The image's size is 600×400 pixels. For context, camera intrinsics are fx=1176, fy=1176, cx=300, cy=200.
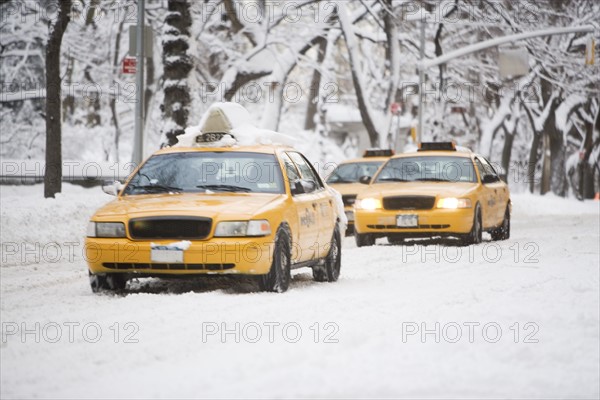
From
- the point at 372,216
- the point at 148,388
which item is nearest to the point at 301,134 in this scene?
the point at 372,216

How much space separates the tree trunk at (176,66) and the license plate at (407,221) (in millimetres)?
5876

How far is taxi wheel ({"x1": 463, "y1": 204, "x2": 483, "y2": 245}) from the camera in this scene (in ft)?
58.3

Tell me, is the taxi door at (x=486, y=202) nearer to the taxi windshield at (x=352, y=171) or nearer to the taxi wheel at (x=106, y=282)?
the taxi windshield at (x=352, y=171)

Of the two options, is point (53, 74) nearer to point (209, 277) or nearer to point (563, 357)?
point (209, 277)

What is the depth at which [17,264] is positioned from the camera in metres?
14.8

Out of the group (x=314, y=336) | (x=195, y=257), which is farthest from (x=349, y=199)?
(x=314, y=336)

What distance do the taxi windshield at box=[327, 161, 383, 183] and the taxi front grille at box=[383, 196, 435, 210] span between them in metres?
5.26

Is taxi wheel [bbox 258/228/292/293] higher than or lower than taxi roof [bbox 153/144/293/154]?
lower

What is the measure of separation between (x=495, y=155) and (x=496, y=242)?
56.1 metres

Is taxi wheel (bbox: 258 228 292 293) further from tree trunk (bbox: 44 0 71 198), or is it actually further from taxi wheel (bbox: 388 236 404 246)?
tree trunk (bbox: 44 0 71 198)

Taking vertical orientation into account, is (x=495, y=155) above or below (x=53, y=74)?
below

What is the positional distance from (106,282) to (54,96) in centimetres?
1261

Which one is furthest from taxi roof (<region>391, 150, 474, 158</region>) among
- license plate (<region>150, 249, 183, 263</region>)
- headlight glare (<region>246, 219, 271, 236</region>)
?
license plate (<region>150, 249, 183, 263</region>)

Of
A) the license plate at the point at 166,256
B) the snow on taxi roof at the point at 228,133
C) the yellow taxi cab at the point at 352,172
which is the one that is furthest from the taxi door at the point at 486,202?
the license plate at the point at 166,256
